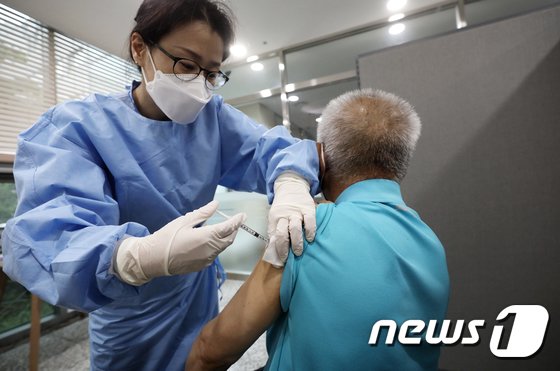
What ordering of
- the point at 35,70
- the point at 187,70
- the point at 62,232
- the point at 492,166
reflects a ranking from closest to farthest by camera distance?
the point at 62,232, the point at 187,70, the point at 492,166, the point at 35,70

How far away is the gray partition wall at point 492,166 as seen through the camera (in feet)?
4.49

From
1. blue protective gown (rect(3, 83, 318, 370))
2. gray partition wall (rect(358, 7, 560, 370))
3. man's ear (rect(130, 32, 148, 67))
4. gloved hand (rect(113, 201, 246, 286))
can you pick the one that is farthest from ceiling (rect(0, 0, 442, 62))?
gloved hand (rect(113, 201, 246, 286))

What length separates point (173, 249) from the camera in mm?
581

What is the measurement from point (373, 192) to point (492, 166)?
1.14 metres

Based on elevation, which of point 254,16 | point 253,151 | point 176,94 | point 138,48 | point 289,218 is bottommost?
point 289,218

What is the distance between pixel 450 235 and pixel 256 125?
1.21 metres

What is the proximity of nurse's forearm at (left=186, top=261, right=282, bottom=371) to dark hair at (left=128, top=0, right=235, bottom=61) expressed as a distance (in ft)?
2.29

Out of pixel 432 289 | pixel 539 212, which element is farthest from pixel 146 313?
pixel 539 212

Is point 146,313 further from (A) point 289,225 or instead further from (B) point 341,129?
(B) point 341,129

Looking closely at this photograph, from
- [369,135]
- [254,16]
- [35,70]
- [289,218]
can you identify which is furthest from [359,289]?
[35,70]

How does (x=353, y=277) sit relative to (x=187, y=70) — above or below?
below

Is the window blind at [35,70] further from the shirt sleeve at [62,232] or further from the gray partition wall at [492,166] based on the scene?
the gray partition wall at [492,166]

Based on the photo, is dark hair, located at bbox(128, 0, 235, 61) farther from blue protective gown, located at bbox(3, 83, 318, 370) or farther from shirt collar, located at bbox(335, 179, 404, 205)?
shirt collar, located at bbox(335, 179, 404, 205)

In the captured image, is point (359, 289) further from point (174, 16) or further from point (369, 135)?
point (174, 16)
